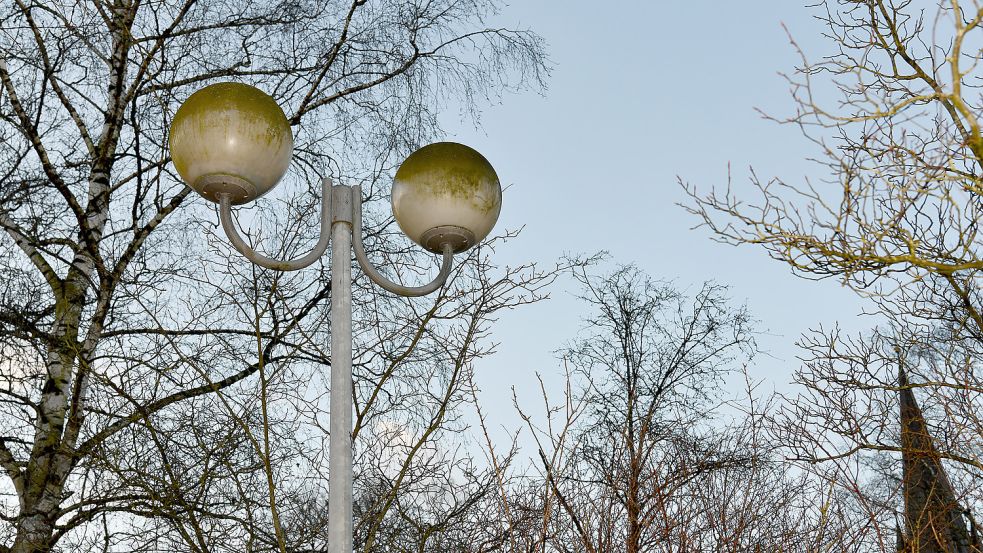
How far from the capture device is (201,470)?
593 centimetres

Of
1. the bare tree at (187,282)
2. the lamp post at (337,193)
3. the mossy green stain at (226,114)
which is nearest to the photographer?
the lamp post at (337,193)

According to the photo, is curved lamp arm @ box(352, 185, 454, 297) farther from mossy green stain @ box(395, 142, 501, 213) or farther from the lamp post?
mossy green stain @ box(395, 142, 501, 213)

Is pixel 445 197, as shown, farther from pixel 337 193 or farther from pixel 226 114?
pixel 226 114

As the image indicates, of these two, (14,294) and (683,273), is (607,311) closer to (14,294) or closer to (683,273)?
(683,273)

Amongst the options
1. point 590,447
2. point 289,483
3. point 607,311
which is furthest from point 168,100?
point 607,311

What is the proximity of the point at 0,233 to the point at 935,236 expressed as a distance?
6.77m

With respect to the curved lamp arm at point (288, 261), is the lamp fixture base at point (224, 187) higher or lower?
higher

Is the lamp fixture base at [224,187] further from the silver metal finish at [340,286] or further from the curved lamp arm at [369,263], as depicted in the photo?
the curved lamp arm at [369,263]

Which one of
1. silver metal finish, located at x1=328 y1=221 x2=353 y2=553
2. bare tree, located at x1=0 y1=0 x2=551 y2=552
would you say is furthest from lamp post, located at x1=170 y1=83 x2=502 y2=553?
bare tree, located at x1=0 y1=0 x2=551 y2=552

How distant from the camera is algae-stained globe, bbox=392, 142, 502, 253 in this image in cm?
308

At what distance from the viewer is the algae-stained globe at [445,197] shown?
10.1 ft

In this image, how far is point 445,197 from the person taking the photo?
307cm

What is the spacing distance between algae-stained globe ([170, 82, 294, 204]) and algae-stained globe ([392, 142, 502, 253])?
45cm

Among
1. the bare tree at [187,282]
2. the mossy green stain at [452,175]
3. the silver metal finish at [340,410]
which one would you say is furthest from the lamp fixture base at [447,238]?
the bare tree at [187,282]
